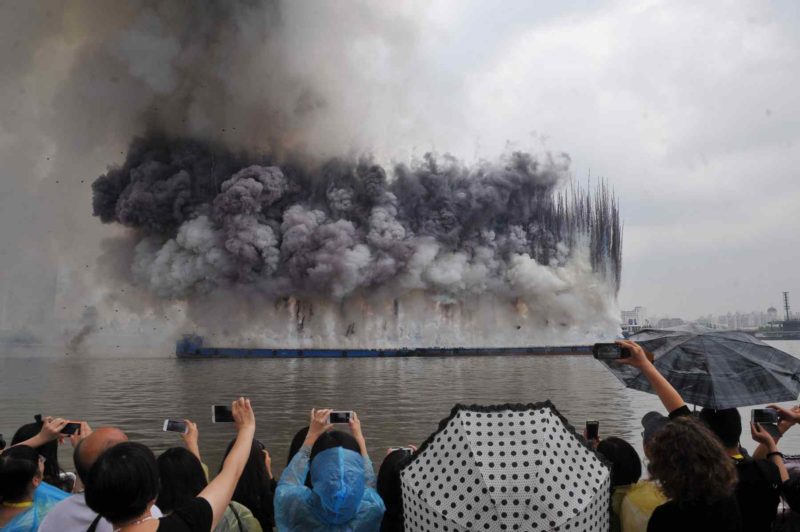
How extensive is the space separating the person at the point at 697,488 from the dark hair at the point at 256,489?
8.48 feet

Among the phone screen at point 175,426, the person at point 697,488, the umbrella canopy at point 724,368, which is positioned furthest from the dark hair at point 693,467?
the phone screen at point 175,426

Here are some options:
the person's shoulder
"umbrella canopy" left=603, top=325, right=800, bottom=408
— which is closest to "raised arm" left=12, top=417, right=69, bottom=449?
the person's shoulder

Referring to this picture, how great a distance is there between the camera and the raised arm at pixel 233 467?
273 cm

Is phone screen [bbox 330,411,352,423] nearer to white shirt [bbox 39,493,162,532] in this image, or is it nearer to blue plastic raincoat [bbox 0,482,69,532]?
white shirt [bbox 39,493,162,532]

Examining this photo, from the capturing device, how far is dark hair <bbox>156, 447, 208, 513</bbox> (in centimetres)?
365

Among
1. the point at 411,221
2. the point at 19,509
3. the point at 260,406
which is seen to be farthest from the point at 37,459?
the point at 411,221

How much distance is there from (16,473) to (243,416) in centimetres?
159

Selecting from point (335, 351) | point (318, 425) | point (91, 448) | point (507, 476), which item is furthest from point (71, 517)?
point (335, 351)

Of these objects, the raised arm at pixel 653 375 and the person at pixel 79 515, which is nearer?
the person at pixel 79 515

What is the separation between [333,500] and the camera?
324cm

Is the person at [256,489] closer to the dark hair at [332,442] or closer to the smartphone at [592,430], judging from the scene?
the dark hair at [332,442]

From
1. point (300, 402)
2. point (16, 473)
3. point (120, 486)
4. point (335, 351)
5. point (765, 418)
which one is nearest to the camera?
point (120, 486)

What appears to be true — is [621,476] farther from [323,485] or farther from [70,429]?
[70,429]

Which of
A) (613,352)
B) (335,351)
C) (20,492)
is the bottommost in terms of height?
(20,492)
